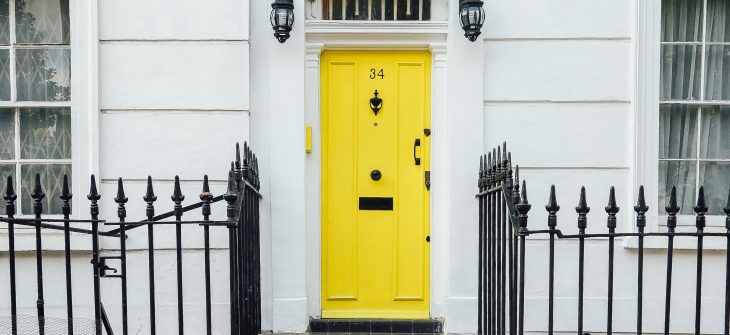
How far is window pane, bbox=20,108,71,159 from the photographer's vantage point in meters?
5.64

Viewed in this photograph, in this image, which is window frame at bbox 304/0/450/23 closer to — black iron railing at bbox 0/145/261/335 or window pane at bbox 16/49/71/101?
black iron railing at bbox 0/145/261/335

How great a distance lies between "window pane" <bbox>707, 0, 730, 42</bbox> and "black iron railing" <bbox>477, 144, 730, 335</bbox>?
1995 millimetres

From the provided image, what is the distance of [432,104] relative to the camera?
227 inches

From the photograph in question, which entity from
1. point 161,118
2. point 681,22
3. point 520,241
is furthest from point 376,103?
point 681,22

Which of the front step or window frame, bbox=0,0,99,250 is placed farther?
the front step

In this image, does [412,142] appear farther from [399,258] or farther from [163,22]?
[163,22]

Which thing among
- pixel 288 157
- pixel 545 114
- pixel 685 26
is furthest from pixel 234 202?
pixel 685 26

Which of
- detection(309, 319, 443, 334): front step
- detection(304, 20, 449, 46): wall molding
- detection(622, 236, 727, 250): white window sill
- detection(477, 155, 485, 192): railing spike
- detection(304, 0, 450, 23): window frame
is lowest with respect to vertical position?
detection(309, 319, 443, 334): front step

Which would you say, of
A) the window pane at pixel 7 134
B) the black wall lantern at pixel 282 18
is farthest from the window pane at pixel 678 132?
the window pane at pixel 7 134

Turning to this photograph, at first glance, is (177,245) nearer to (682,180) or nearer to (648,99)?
(648,99)

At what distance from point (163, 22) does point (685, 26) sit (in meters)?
4.08

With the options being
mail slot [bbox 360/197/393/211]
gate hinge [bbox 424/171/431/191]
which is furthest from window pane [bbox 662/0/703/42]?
mail slot [bbox 360/197/393/211]

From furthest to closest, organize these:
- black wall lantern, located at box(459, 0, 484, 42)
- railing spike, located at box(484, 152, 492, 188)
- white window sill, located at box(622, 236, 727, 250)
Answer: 1. white window sill, located at box(622, 236, 727, 250)
2. black wall lantern, located at box(459, 0, 484, 42)
3. railing spike, located at box(484, 152, 492, 188)

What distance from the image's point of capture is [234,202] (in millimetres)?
3859
